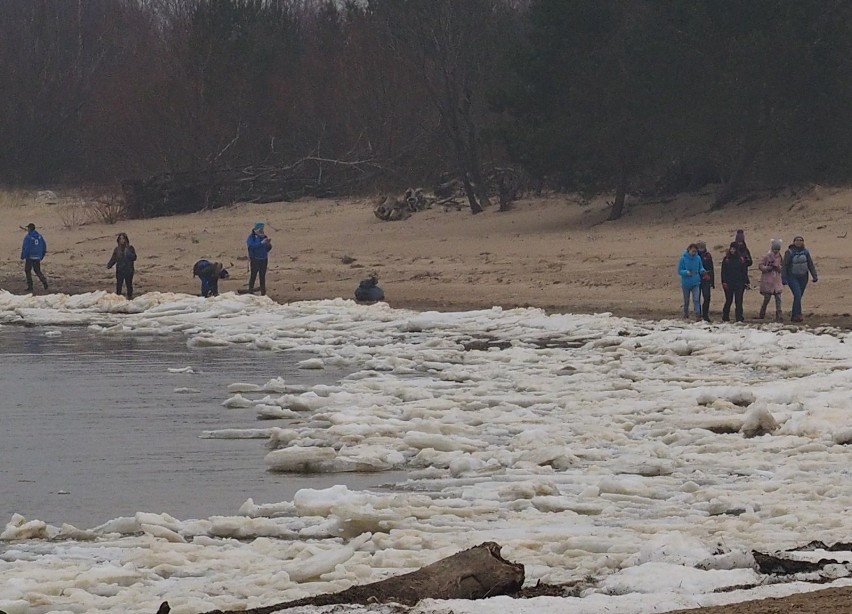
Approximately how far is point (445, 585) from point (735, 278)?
1522cm

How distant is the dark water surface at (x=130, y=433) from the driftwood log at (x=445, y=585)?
3.24 metres

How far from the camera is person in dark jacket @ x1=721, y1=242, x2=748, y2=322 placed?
21.8 m

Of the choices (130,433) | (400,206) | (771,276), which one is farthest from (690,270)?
(400,206)

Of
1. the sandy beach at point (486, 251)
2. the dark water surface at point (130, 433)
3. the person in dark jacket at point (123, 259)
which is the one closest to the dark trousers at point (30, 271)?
the sandy beach at point (486, 251)

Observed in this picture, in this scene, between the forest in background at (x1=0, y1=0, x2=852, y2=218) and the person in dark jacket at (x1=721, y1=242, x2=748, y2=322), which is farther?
the forest in background at (x1=0, y1=0, x2=852, y2=218)

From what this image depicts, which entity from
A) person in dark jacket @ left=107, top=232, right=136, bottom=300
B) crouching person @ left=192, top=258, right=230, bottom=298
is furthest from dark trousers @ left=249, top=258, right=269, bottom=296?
person in dark jacket @ left=107, top=232, right=136, bottom=300

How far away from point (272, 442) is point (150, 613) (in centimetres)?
548

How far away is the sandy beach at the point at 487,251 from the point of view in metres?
26.3

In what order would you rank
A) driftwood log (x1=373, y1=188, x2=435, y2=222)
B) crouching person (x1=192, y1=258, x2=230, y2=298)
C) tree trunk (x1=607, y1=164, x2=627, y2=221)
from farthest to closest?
driftwood log (x1=373, y1=188, x2=435, y2=222) → tree trunk (x1=607, y1=164, x2=627, y2=221) → crouching person (x1=192, y1=258, x2=230, y2=298)

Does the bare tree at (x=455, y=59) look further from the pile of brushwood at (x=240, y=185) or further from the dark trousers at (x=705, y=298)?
the dark trousers at (x=705, y=298)

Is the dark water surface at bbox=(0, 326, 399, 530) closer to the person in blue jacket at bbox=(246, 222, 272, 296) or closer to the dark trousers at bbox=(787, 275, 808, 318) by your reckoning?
the person in blue jacket at bbox=(246, 222, 272, 296)

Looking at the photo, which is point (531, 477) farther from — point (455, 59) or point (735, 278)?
point (455, 59)

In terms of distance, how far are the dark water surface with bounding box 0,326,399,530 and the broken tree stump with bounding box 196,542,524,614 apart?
3.25 m

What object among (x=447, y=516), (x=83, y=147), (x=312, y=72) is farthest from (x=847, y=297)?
(x=83, y=147)
